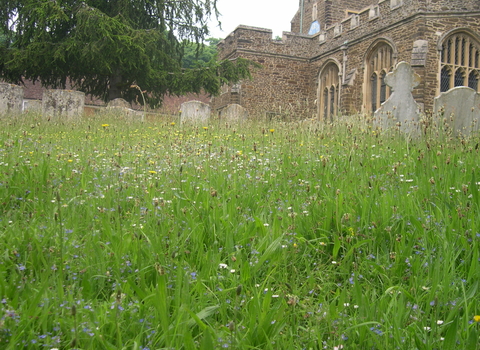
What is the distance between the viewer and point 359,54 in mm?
21125

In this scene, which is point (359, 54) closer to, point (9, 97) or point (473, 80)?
point (473, 80)

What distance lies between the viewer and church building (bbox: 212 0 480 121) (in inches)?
698

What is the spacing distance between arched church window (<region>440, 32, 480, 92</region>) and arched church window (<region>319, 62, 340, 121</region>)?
228 inches

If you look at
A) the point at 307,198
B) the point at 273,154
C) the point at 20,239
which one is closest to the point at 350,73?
the point at 273,154

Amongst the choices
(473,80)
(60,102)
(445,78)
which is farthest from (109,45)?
(473,80)

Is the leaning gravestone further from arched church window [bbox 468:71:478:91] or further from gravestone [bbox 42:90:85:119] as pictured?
arched church window [bbox 468:71:478:91]

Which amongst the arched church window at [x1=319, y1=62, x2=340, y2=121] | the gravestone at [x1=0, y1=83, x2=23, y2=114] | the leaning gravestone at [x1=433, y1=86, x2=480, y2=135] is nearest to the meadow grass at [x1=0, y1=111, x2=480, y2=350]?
the leaning gravestone at [x1=433, y1=86, x2=480, y2=135]

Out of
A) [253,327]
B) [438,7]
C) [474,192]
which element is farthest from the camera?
→ [438,7]

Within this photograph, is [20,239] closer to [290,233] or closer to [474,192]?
[290,233]

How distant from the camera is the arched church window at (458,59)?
18094 mm

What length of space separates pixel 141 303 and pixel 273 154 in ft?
11.5

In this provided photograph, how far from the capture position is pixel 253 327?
1.94 metres

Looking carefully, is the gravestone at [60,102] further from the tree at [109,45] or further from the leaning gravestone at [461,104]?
the leaning gravestone at [461,104]

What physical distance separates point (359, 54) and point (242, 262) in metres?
20.4
